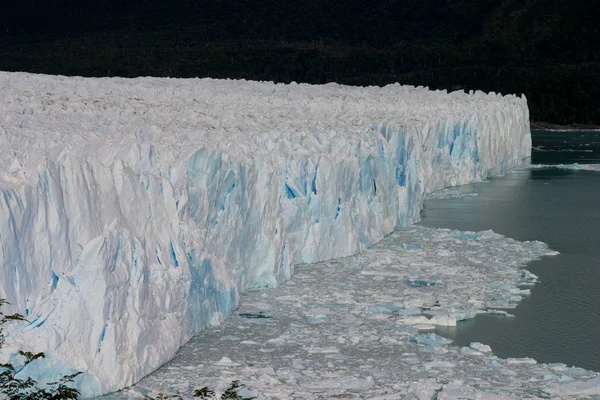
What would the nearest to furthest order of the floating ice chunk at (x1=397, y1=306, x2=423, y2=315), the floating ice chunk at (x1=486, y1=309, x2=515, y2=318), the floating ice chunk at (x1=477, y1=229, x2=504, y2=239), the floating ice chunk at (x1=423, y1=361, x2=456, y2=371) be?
the floating ice chunk at (x1=423, y1=361, x2=456, y2=371), the floating ice chunk at (x1=397, y1=306, x2=423, y2=315), the floating ice chunk at (x1=486, y1=309, x2=515, y2=318), the floating ice chunk at (x1=477, y1=229, x2=504, y2=239)

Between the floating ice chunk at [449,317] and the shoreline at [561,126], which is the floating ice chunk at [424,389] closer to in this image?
the floating ice chunk at [449,317]

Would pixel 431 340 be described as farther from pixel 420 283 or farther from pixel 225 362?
pixel 420 283

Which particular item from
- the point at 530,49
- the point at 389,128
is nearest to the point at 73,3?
the point at 530,49

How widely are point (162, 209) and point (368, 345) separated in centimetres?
224

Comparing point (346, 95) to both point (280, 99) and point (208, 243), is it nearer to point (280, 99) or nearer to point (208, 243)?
point (280, 99)

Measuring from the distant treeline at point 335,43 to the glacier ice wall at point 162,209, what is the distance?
3937 cm

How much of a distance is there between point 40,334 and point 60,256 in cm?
68

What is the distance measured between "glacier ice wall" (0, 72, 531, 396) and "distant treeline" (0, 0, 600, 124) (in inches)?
1550

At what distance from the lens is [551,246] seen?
14133 mm

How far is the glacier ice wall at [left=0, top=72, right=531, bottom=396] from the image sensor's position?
731cm

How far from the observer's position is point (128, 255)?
7914mm

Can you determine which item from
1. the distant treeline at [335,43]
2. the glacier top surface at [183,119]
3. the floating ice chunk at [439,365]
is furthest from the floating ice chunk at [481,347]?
the distant treeline at [335,43]

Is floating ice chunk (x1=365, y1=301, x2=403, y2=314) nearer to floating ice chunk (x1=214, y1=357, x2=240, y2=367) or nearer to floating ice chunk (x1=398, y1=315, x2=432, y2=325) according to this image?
floating ice chunk (x1=398, y1=315, x2=432, y2=325)

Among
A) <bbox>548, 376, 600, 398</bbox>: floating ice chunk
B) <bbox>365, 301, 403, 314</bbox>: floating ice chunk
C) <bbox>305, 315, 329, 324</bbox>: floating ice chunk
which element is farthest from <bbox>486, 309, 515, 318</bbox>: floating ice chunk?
<bbox>548, 376, 600, 398</bbox>: floating ice chunk
